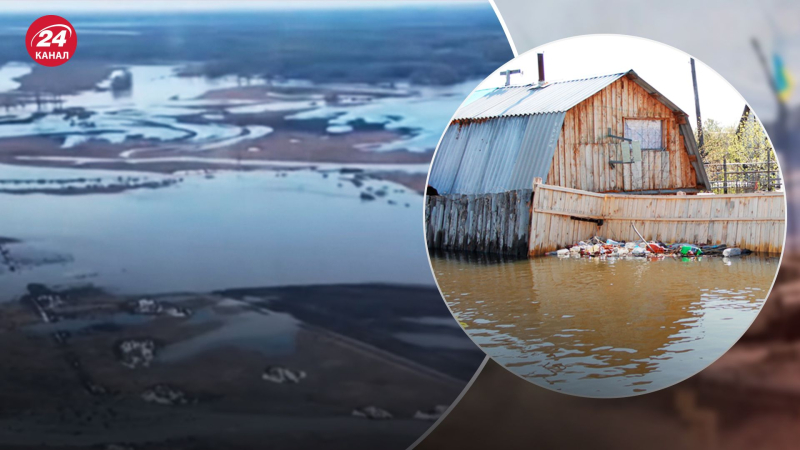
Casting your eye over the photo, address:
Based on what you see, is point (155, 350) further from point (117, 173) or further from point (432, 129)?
point (432, 129)

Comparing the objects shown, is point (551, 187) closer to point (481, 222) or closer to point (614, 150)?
point (481, 222)

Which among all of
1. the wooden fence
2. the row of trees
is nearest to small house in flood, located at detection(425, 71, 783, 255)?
the row of trees

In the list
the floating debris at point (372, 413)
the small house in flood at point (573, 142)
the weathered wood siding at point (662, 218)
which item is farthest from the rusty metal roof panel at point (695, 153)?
the floating debris at point (372, 413)

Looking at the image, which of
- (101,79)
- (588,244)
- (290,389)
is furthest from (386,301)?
(588,244)

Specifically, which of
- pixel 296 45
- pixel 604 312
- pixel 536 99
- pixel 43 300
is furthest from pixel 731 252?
pixel 43 300

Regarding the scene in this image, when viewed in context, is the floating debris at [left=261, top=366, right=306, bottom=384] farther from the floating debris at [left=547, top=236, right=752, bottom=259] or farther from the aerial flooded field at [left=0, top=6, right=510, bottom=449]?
the floating debris at [left=547, top=236, right=752, bottom=259]
